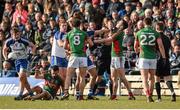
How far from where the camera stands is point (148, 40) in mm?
23609

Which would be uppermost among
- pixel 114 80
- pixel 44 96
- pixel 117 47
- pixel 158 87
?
pixel 117 47

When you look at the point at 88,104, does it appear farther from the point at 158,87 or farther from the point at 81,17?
the point at 81,17

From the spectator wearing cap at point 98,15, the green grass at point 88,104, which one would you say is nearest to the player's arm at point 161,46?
the green grass at point 88,104

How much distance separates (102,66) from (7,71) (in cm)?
392

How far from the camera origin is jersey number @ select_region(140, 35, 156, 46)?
23562 mm

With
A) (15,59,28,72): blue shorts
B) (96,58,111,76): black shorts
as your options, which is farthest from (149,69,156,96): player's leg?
(15,59,28,72): blue shorts

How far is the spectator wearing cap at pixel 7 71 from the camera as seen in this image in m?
29.4

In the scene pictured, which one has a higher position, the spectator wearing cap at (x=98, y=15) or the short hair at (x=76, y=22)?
the spectator wearing cap at (x=98, y=15)

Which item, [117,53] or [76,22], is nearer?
[76,22]

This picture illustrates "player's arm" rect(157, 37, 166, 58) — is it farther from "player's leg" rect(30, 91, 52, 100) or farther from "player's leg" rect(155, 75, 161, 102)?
"player's leg" rect(30, 91, 52, 100)

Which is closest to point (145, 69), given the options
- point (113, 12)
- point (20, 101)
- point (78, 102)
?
point (78, 102)

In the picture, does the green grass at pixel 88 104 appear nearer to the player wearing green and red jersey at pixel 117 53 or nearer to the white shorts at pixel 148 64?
the white shorts at pixel 148 64

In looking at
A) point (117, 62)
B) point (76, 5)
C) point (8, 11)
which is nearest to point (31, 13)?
point (8, 11)

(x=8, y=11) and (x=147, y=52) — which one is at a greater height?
(x=8, y=11)
